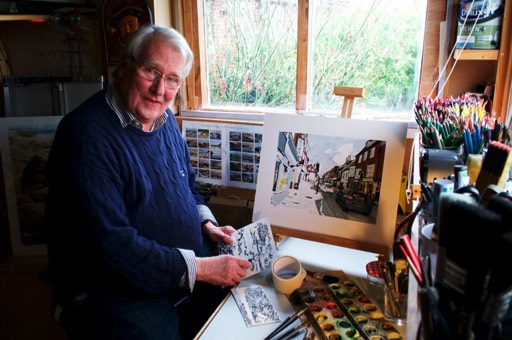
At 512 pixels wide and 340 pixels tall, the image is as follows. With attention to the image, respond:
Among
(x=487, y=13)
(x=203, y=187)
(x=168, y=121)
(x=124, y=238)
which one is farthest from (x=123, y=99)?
(x=487, y=13)

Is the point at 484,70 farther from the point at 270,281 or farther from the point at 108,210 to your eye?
the point at 108,210

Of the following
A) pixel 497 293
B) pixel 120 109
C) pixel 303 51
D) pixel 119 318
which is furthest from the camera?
pixel 303 51

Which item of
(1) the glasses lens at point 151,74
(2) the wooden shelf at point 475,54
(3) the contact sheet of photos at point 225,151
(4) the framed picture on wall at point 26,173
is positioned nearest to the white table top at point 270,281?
(3) the contact sheet of photos at point 225,151

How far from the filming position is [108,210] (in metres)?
1.09

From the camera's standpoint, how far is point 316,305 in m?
1.05

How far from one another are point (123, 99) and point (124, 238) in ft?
1.47

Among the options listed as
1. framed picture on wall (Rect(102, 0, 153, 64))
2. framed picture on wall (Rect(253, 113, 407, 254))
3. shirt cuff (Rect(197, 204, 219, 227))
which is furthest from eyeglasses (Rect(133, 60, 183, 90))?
framed picture on wall (Rect(102, 0, 153, 64))

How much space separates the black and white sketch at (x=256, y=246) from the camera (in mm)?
1227

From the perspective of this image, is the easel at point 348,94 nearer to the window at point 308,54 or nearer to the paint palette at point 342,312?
the window at point 308,54

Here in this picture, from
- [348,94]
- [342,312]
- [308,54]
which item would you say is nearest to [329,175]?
[348,94]

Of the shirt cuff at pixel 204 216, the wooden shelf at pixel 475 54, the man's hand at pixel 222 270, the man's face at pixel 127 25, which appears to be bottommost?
the man's hand at pixel 222 270

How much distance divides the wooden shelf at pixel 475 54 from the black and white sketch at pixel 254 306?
1.09m

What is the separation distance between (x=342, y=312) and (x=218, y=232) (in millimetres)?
581

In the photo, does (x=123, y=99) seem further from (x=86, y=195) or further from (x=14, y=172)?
(x=14, y=172)
